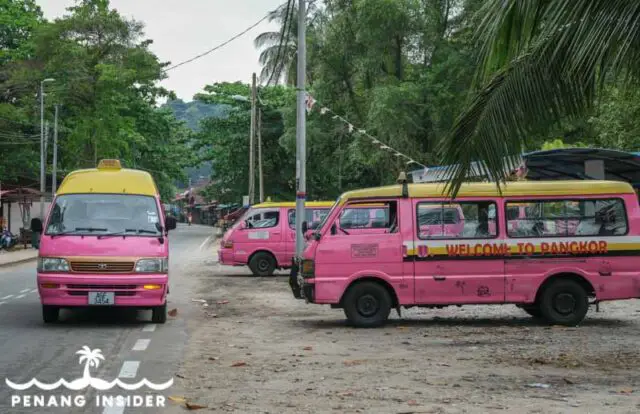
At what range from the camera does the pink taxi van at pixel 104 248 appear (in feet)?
44.8

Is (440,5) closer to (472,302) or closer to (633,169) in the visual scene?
(633,169)

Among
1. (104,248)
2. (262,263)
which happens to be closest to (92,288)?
(104,248)

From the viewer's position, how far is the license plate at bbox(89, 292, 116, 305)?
13.6 m

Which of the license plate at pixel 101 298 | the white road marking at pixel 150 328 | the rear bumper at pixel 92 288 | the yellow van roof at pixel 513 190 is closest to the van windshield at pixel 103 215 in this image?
the rear bumper at pixel 92 288

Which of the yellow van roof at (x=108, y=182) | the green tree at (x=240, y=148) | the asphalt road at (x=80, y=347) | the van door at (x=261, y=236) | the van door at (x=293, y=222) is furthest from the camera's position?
the green tree at (x=240, y=148)

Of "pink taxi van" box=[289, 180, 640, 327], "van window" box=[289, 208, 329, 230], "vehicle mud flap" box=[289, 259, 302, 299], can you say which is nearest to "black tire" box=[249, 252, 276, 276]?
"van window" box=[289, 208, 329, 230]

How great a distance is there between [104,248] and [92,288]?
63cm

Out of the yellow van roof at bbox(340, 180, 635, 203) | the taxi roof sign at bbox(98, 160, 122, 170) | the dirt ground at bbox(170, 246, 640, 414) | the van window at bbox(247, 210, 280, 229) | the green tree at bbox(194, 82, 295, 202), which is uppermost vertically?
the green tree at bbox(194, 82, 295, 202)

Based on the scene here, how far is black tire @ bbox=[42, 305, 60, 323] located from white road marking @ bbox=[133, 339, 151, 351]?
232 centimetres

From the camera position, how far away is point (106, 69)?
58.6m

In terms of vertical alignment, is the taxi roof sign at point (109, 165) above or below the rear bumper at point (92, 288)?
above

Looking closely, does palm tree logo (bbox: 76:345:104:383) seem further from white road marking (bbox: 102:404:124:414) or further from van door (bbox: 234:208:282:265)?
van door (bbox: 234:208:282:265)

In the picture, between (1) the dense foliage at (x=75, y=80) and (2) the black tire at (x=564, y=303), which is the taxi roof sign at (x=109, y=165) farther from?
(1) the dense foliage at (x=75, y=80)

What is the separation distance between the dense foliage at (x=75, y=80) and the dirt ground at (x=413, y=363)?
145 ft
